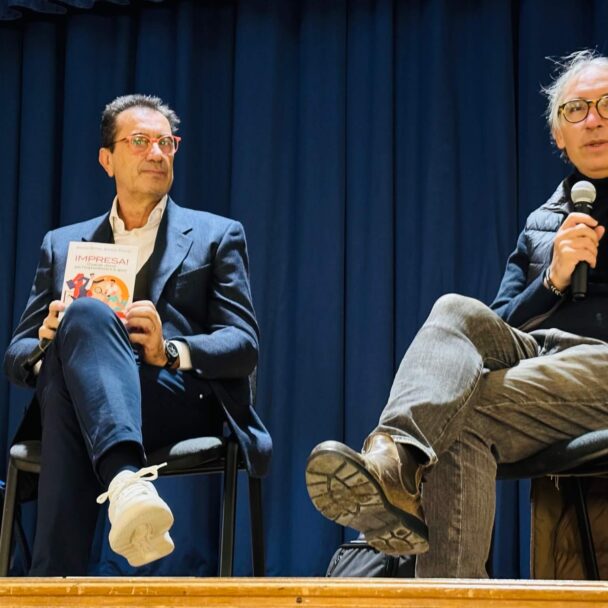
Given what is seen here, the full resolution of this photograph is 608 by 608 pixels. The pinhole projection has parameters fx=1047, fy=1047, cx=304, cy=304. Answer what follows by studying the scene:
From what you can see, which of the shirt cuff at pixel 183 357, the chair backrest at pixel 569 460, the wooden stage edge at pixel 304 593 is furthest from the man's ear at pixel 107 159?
the wooden stage edge at pixel 304 593

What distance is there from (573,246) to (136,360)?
3.22 feet

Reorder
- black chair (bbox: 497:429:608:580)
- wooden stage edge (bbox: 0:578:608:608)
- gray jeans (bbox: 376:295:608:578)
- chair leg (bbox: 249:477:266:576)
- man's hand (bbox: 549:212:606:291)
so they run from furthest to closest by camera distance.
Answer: chair leg (bbox: 249:477:266:576)
man's hand (bbox: 549:212:606:291)
black chair (bbox: 497:429:608:580)
gray jeans (bbox: 376:295:608:578)
wooden stage edge (bbox: 0:578:608:608)

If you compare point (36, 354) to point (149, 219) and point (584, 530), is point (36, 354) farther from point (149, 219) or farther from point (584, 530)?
point (584, 530)

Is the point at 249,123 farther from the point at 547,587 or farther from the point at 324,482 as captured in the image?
the point at 547,587

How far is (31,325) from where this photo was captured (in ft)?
8.36

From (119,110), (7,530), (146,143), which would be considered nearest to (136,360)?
(7,530)

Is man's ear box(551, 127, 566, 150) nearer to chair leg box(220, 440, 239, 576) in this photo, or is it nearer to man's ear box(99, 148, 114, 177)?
chair leg box(220, 440, 239, 576)

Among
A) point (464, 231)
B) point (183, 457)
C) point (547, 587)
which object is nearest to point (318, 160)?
point (464, 231)

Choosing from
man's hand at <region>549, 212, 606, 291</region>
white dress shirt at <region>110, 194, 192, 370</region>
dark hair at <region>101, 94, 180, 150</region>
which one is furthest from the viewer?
dark hair at <region>101, 94, 180, 150</region>

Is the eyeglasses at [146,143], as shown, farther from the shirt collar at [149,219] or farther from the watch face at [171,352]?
the watch face at [171,352]

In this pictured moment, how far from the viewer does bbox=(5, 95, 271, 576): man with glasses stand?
191 centimetres

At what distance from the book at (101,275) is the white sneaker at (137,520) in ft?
1.77

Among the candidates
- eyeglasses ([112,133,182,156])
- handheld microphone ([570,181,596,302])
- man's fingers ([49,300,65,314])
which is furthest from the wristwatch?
handheld microphone ([570,181,596,302])

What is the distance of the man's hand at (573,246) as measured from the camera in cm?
200
